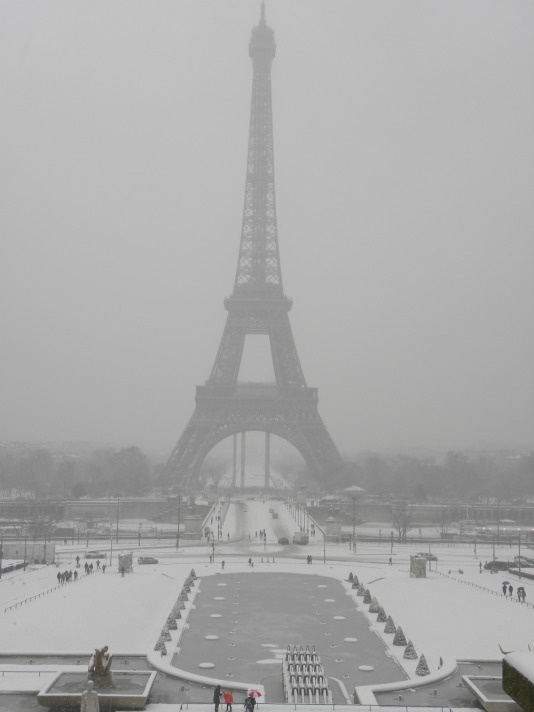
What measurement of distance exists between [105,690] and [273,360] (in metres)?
76.4

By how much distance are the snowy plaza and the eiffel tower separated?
36982 mm

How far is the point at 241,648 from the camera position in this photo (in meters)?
29.7

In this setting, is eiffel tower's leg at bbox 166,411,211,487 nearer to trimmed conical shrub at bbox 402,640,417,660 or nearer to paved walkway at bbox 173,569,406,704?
paved walkway at bbox 173,569,406,704

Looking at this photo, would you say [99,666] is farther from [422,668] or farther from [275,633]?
[422,668]

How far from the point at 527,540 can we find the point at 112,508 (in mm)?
47247

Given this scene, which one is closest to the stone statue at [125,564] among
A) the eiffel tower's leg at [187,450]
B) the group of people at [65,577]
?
the group of people at [65,577]

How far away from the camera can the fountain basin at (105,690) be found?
21.7 m

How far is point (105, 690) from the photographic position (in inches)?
894

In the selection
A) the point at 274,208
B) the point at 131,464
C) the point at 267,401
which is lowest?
the point at 131,464

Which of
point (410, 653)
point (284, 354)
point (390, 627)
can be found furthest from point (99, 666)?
point (284, 354)

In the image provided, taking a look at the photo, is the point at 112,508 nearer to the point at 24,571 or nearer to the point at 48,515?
the point at 48,515

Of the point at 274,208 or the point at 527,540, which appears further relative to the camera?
the point at 274,208

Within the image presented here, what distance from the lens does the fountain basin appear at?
21703 mm

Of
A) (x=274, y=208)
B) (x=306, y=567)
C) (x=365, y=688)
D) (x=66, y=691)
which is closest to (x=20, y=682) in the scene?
(x=66, y=691)
